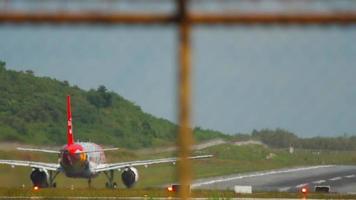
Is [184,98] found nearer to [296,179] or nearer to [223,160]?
[223,160]

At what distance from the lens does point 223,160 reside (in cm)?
6150

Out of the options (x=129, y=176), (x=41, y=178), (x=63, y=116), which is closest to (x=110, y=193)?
(x=63, y=116)

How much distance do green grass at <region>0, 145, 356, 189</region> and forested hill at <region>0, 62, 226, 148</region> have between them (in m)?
1.10

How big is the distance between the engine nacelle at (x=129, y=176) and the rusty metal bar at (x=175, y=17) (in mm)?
50539

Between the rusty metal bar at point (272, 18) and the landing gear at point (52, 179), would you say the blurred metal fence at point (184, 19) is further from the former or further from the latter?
the landing gear at point (52, 179)

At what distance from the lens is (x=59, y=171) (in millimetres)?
61594

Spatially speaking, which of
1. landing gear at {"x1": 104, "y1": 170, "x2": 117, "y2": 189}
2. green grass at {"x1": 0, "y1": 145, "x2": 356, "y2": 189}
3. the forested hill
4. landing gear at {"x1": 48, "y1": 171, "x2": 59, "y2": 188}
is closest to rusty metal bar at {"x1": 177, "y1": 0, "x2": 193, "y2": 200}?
the forested hill

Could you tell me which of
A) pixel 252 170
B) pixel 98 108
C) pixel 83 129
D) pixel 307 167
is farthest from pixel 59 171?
pixel 307 167

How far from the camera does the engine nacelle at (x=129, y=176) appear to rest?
183 ft

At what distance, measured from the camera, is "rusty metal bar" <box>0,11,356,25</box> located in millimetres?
4723

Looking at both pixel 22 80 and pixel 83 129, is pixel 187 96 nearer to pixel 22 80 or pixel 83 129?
pixel 22 80

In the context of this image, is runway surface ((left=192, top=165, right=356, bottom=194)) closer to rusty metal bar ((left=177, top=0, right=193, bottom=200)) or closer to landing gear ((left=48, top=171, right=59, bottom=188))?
landing gear ((left=48, top=171, right=59, bottom=188))

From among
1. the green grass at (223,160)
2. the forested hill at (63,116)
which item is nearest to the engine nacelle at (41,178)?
the green grass at (223,160)

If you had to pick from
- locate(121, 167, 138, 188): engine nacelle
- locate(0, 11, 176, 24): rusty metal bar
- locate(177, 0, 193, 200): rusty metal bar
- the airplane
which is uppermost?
the airplane
